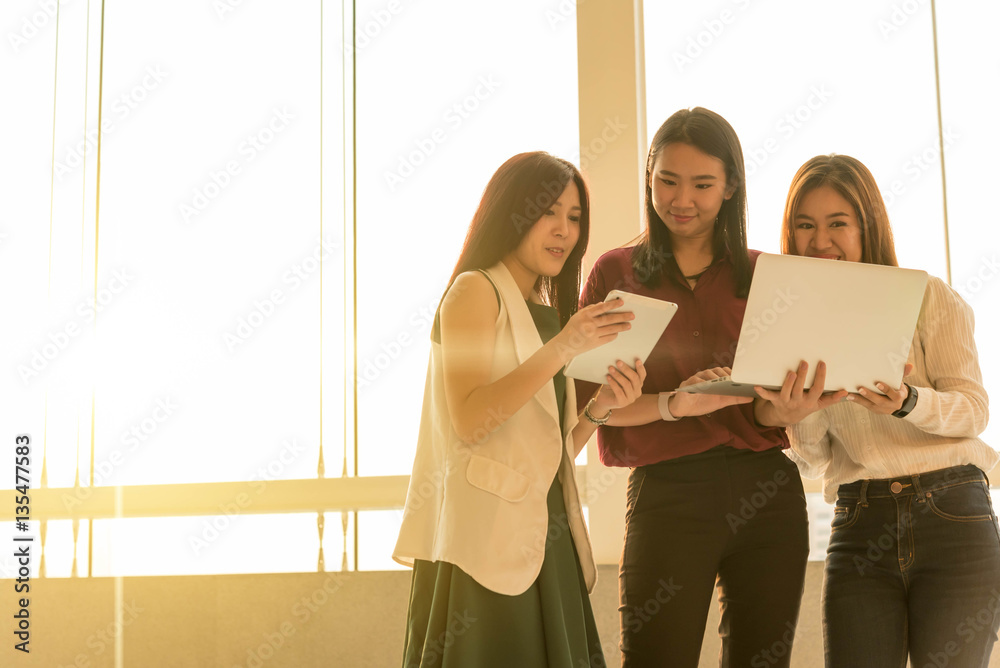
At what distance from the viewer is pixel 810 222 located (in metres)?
1.69

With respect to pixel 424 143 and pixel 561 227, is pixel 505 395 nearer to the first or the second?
pixel 561 227

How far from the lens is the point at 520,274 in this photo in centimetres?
159

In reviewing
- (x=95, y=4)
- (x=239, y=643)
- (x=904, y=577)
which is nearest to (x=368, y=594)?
(x=239, y=643)

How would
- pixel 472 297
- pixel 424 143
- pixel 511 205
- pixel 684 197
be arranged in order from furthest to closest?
pixel 424 143, pixel 684 197, pixel 511 205, pixel 472 297

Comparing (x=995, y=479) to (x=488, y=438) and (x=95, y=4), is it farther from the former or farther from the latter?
(x=95, y=4)

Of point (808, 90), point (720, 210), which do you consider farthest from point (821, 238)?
point (808, 90)

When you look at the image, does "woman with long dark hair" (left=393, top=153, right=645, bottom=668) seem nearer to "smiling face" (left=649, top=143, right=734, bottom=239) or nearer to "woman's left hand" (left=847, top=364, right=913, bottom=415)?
"smiling face" (left=649, top=143, right=734, bottom=239)

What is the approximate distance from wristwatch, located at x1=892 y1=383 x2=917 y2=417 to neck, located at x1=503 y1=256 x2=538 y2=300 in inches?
29.4

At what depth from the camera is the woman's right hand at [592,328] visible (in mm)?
1333

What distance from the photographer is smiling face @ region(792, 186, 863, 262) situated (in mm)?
1648

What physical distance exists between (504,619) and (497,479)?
236 millimetres

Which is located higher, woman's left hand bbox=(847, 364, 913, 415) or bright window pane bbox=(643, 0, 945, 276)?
bright window pane bbox=(643, 0, 945, 276)

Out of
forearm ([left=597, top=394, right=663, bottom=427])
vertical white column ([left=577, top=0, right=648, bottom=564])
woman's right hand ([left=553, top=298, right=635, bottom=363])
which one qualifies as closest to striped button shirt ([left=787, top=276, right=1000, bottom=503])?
forearm ([left=597, top=394, right=663, bottom=427])

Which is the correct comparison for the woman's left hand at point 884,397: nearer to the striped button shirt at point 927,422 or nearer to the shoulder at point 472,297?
the striped button shirt at point 927,422
